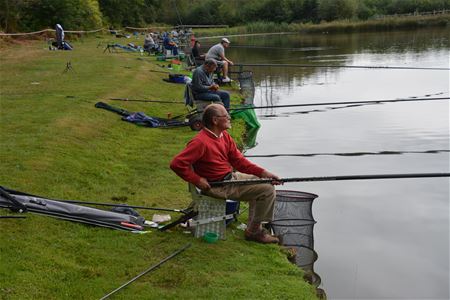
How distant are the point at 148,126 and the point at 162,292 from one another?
712 cm

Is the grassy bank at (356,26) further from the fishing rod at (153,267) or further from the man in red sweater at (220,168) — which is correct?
the fishing rod at (153,267)

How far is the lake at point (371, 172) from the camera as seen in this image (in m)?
5.79

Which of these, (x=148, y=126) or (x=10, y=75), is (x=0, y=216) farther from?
(x=10, y=75)

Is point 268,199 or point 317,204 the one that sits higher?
point 268,199

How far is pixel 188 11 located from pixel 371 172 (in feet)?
289

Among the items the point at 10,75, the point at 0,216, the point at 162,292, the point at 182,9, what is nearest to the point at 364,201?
the point at 162,292

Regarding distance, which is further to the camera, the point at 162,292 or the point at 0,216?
the point at 0,216

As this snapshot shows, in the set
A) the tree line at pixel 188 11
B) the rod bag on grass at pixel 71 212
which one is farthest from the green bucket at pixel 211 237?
the tree line at pixel 188 11

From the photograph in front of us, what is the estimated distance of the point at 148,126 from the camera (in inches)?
446

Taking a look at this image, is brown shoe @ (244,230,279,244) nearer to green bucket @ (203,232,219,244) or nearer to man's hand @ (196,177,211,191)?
green bucket @ (203,232,219,244)

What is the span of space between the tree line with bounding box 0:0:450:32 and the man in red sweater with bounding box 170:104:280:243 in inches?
1228

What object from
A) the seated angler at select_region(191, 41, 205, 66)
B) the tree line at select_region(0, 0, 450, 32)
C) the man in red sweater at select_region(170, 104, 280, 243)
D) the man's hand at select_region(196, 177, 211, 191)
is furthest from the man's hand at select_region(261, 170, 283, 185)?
the tree line at select_region(0, 0, 450, 32)

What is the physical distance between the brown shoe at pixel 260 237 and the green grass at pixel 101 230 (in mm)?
85

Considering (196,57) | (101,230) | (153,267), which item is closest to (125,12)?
(196,57)
